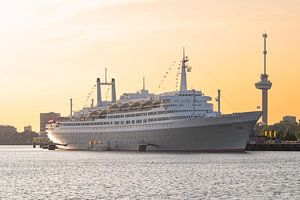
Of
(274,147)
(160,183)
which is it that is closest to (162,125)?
(274,147)

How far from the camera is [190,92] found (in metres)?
152

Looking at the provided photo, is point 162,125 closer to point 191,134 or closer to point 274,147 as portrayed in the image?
point 191,134

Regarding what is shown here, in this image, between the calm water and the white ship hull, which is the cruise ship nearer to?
the white ship hull

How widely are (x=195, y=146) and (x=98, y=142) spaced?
43.3m

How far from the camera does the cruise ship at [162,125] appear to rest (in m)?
135

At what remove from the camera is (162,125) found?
481 feet

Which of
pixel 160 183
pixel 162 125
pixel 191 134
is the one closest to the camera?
pixel 160 183

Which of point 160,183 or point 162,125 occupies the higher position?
point 162,125

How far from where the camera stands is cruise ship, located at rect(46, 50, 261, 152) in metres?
135

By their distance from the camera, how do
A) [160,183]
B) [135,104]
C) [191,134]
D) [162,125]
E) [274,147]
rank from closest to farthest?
[160,183] < [191,134] < [162,125] < [135,104] < [274,147]

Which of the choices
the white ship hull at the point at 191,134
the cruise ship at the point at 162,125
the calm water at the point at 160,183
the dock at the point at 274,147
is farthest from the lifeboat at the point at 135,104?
the calm water at the point at 160,183

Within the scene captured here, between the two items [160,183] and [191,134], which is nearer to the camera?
[160,183]

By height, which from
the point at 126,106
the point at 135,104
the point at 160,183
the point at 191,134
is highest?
the point at 135,104

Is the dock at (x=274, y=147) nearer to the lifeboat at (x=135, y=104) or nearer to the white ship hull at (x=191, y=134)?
the lifeboat at (x=135, y=104)
